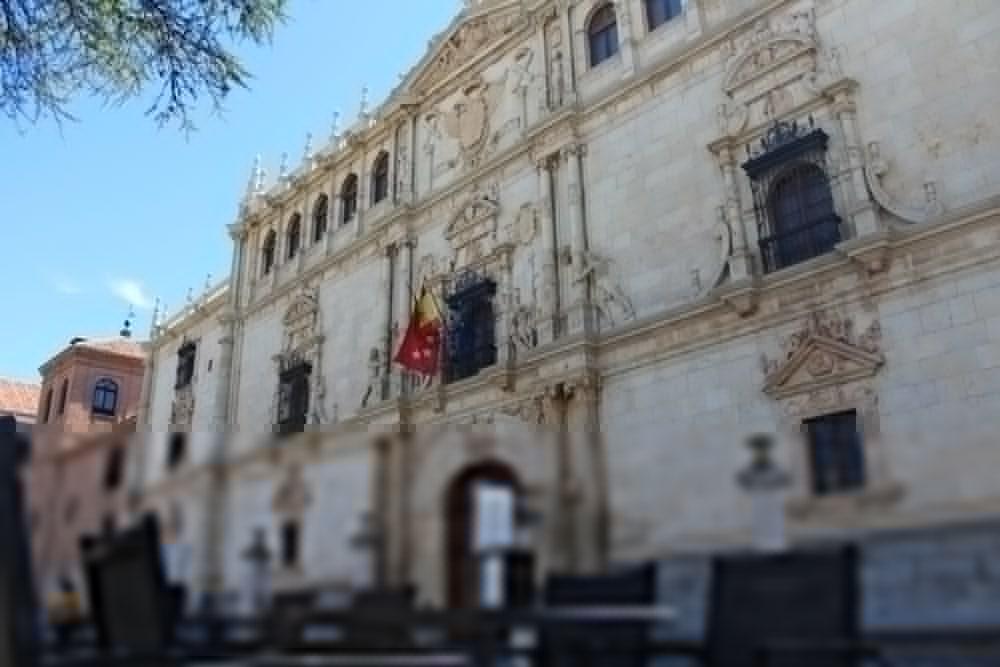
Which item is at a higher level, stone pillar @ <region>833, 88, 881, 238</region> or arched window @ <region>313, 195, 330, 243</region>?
arched window @ <region>313, 195, 330, 243</region>

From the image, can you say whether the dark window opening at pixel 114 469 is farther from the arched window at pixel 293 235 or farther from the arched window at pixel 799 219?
the arched window at pixel 293 235

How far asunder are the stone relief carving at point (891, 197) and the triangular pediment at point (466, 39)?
868 centimetres

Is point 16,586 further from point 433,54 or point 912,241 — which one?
point 433,54

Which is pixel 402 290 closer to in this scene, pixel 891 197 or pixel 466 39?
pixel 466 39

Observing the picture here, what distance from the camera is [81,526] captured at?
2.37 m

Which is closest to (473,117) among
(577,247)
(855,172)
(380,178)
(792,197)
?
(380,178)

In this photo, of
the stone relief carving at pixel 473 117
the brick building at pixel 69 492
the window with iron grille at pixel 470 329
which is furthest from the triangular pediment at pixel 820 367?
the brick building at pixel 69 492

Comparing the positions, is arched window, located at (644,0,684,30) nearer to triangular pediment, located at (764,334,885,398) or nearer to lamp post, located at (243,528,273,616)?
triangular pediment, located at (764,334,885,398)

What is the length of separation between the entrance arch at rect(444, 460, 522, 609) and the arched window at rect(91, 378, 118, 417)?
3783 centimetres

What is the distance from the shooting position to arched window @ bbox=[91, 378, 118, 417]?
35.4 meters

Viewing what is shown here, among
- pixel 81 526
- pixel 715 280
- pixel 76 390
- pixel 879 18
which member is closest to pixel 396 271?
pixel 715 280

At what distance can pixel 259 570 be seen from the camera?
221 cm

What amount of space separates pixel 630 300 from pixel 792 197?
9.62 ft

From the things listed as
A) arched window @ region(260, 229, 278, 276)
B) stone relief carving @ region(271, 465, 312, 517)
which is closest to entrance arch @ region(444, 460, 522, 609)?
stone relief carving @ region(271, 465, 312, 517)
